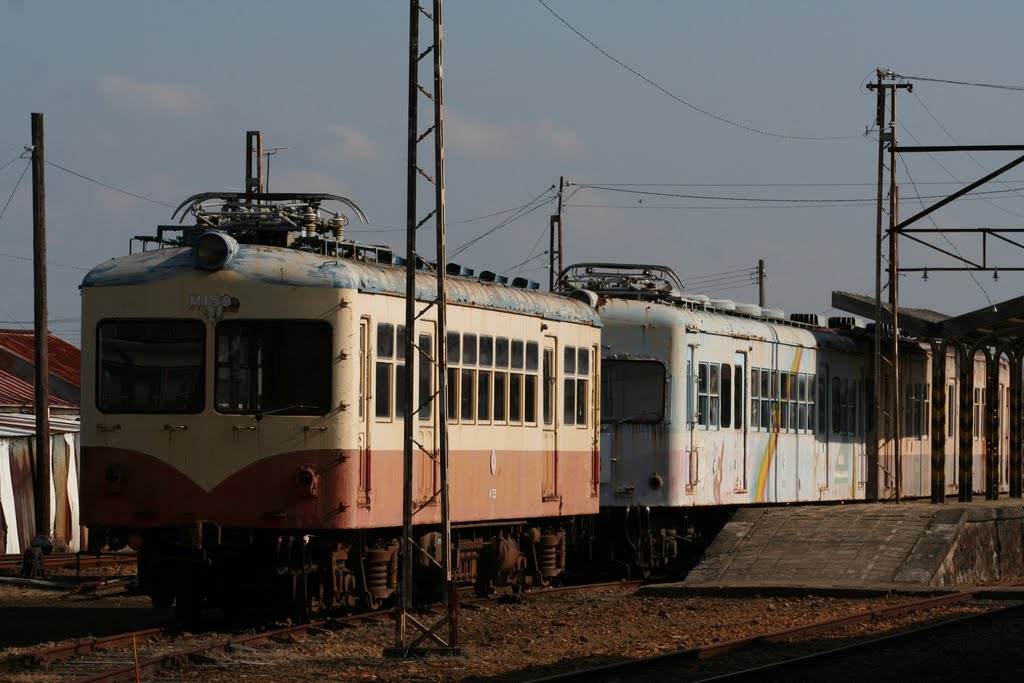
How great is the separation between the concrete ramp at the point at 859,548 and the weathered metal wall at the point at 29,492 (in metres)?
11.3

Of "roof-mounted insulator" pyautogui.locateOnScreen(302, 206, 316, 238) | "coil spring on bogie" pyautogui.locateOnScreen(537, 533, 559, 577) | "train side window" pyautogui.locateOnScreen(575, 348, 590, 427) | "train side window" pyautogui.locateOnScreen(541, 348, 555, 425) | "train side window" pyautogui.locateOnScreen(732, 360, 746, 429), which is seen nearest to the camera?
"roof-mounted insulator" pyautogui.locateOnScreen(302, 206, 316, 238)

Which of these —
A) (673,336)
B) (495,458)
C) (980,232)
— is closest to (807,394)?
(980,232)

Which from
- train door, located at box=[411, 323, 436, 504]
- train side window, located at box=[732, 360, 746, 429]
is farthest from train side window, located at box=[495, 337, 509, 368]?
train side window, located at box=[732, 360, 746, 429]

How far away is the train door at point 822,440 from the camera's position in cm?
2825

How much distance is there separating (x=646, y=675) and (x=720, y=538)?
9.77 m

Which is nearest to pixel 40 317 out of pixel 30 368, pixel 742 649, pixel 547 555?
pixel 547 555

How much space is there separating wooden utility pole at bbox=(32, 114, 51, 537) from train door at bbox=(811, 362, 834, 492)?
37.3 feet

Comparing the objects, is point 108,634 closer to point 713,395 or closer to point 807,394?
point 713,395

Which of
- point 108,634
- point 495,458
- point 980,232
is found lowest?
point 108,634

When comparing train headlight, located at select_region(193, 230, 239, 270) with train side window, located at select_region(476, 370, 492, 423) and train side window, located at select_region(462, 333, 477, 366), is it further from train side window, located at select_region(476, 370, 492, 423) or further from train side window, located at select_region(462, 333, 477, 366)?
train side window, located at select_region(476, 370, 492, 423)

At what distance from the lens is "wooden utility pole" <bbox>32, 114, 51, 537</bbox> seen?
26500 millimetres

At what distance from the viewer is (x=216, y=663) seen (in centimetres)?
1380

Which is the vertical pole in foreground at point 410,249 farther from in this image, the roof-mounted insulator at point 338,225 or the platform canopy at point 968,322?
the platform canopy at point 968,322

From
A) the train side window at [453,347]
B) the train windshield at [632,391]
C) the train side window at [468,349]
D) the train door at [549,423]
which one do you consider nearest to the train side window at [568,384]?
the train door at [549,423]
